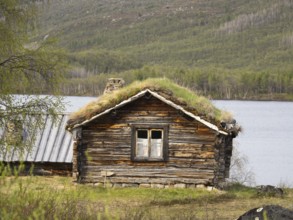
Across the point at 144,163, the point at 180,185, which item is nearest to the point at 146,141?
the point at 144,163

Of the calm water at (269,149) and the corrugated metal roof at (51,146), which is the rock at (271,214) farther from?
the calm water at (269,149)

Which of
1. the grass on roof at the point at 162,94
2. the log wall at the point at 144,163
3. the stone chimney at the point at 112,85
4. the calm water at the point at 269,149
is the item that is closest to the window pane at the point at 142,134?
the log wall at the point at 144,163

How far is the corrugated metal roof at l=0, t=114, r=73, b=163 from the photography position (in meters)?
26.3

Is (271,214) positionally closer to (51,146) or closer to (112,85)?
(51,146)

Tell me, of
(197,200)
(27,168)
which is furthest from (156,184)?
(27,168)

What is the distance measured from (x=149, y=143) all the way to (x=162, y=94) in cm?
172

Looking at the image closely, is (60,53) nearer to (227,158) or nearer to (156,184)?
(156,184)

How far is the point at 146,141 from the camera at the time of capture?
25.0 meters

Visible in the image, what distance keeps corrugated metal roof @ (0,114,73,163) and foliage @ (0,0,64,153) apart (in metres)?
4.75

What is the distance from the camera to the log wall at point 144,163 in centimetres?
2459

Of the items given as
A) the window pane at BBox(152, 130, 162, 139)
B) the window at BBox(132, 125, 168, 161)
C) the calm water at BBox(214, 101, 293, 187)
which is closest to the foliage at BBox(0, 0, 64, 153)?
the window at BBox(132, 125, 168, 161)

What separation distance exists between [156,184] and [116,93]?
335 centimetres

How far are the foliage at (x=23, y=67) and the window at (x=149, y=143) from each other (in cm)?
424

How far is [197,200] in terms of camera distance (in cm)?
2248
